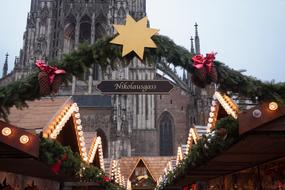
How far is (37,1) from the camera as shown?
41.4 meters

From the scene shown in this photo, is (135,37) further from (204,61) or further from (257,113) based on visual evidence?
(257,113)

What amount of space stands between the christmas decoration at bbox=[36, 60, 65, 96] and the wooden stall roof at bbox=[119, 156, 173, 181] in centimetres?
2779

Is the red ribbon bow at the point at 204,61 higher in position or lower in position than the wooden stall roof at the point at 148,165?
lower

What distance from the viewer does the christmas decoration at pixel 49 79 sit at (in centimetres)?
496

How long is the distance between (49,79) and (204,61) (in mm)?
2032

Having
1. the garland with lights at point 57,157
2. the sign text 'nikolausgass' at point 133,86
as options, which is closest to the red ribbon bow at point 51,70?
the sign text 'nikolausgass' at point 133,86

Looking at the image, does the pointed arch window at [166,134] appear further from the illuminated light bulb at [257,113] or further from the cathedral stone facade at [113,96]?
the illuminated light bulb at [257,113]

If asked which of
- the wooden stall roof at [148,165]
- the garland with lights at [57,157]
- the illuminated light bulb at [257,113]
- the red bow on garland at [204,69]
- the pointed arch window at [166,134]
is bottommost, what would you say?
the garland with lights at [57,157]

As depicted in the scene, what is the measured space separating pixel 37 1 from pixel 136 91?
39.3 metres

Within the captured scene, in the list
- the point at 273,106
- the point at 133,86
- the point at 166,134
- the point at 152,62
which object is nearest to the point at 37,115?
the point at 133,86

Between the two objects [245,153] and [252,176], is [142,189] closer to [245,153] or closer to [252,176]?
[252,176]

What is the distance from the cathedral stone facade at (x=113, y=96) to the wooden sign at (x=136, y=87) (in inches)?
1140

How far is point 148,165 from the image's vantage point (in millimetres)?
32531

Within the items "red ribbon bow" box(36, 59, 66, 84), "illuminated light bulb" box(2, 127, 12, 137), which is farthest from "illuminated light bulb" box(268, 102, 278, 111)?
"illuminated light bulb" box(2, 127, 12, 137)
